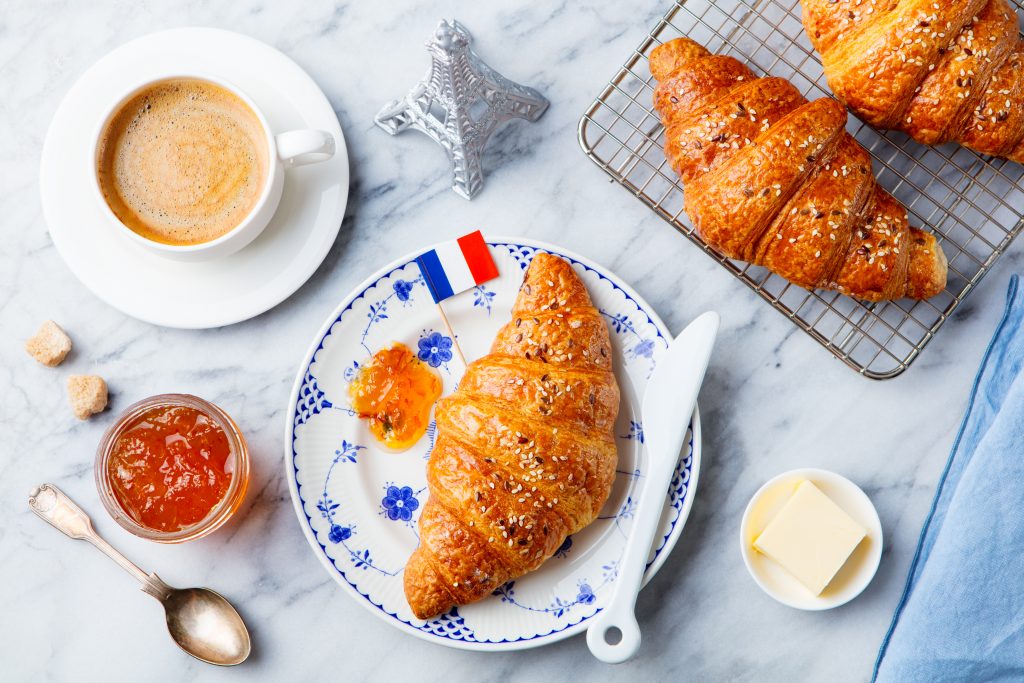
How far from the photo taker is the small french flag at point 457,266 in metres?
2.30

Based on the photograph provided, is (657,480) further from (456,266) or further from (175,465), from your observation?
(175,465)

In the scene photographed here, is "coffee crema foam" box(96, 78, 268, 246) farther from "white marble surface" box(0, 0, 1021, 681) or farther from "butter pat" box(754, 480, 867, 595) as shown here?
"butter pat" box(754, 480, 867, 595)

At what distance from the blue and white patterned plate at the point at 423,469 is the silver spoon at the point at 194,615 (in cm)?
38

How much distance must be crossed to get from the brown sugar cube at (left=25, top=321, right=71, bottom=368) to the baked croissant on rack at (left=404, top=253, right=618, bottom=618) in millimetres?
1129

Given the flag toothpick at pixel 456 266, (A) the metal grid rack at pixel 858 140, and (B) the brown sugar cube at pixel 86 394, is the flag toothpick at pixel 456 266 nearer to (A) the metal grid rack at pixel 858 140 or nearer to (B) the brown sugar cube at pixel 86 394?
(A) the metal grid rack at pixel 858 140

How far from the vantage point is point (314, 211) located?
2.32m

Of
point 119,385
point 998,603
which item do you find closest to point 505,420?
point 119,385

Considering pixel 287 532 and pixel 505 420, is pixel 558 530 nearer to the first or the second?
pixel 505 420

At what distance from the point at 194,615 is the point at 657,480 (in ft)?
4.42

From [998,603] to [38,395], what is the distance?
267cm

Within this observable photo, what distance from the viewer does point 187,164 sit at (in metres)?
2.22

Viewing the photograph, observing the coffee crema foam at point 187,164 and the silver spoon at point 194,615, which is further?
the silver spoon at point 194,615

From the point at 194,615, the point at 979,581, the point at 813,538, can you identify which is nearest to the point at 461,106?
the point at 813,538

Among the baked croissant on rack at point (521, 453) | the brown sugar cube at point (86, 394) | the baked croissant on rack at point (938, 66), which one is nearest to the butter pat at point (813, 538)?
the baked croissant on rack at point (521, 453)
